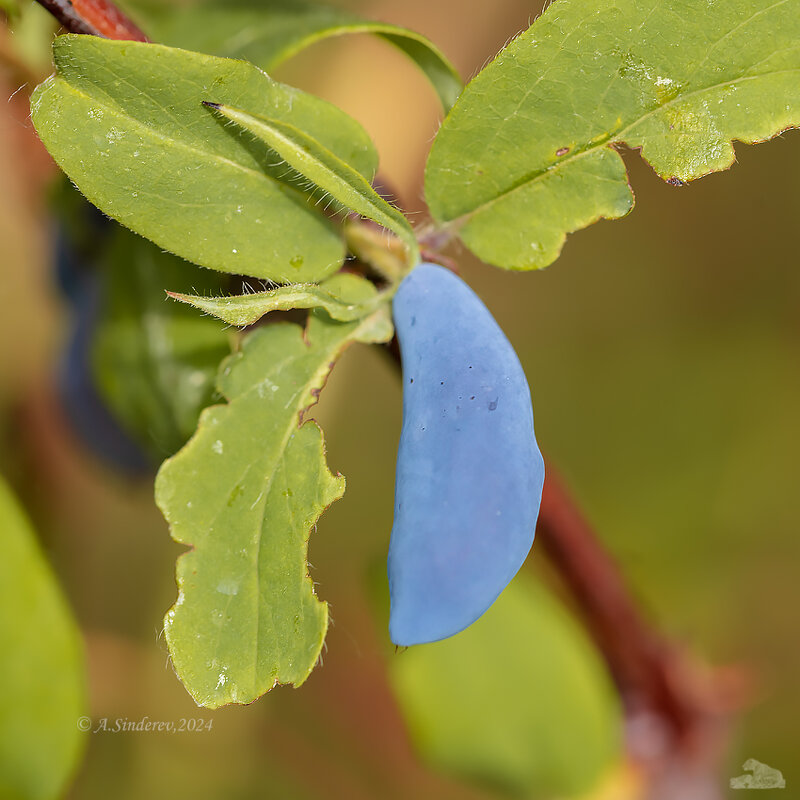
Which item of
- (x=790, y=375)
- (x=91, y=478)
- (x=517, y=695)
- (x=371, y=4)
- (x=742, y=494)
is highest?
(x=371, y=4)

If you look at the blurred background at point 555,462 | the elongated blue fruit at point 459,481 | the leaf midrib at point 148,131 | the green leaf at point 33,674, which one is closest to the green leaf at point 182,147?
the leaf midrib at point 148,131

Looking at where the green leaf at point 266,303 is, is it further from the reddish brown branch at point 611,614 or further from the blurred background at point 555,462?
the blurred background at point 555,462

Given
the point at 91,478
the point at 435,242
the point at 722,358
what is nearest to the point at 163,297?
the point at 435,242

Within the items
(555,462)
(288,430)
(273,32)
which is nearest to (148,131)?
(288,430)

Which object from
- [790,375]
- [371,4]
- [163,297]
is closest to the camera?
[163,297]

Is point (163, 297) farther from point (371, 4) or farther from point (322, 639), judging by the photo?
point (371, 4)

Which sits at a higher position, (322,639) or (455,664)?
(322,639)

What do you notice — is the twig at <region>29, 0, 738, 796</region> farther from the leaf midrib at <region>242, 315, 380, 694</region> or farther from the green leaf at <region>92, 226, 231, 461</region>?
the green leaf at <region>92, 226, 231, 461</region>
